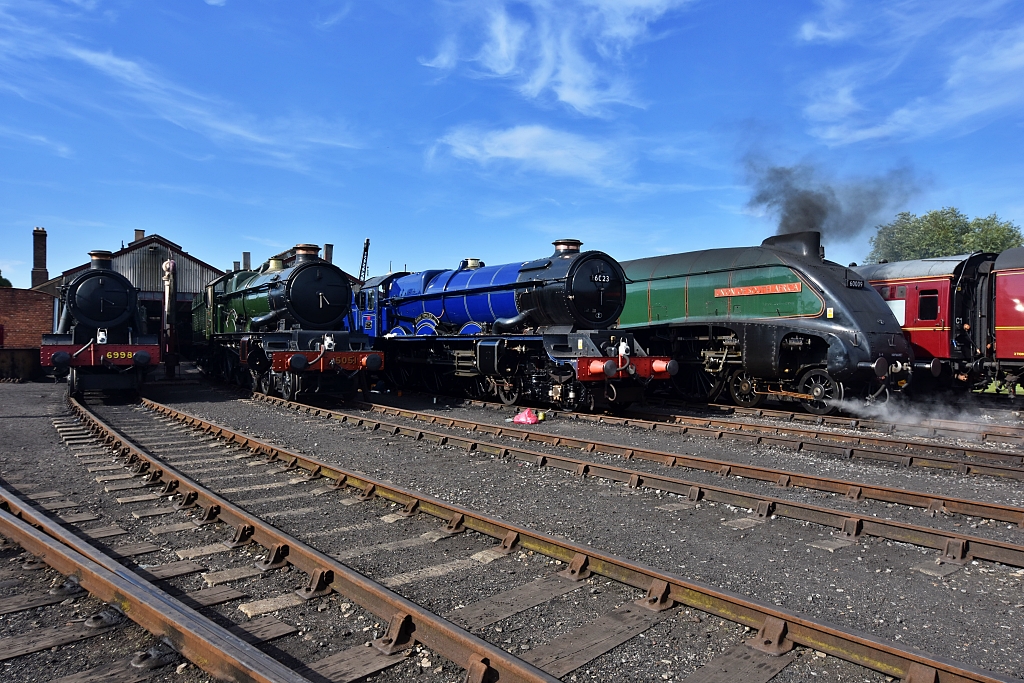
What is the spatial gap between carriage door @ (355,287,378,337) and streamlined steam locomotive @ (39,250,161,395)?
197 inches

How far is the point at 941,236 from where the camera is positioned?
39.4 meters

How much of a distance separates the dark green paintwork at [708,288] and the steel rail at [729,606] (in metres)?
9.08

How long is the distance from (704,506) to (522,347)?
280 inches

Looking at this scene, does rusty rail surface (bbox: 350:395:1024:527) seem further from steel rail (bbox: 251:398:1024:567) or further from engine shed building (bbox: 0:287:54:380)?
engine shed building (bbox: 0:287:54:380)

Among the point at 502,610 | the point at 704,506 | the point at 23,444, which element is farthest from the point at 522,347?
the point at 502,610

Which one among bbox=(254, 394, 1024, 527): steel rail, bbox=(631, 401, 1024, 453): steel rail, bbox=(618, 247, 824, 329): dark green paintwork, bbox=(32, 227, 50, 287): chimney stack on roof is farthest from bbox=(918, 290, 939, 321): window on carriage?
bbox=(32, 227, 50, 287): chimney stack on roof

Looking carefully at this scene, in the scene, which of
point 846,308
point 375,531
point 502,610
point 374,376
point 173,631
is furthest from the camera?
point 374,376

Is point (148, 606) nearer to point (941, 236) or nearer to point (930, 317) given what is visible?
point (930, 317)

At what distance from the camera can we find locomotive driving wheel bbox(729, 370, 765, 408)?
44.6 ft

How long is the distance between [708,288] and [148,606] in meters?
12.2

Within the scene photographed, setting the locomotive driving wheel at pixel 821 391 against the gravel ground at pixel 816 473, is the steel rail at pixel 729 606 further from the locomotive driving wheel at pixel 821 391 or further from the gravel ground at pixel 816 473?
the locomotive driving wheel at pixel 821 391

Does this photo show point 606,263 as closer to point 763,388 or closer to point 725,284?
point 725,284

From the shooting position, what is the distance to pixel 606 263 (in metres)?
12.9

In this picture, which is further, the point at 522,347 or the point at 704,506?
the point at 522,347
